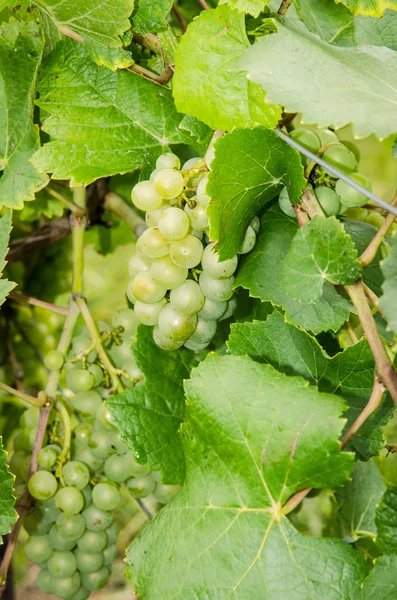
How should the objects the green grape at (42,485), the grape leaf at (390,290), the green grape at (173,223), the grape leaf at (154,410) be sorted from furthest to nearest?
the green grape at (42,485) < the grape leaf at (154,410) < the green grape at (173,223) < the grape leaf at (390,290)

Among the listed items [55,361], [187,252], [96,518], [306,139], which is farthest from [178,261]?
[96,518]

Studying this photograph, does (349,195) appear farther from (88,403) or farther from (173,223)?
(88,403)

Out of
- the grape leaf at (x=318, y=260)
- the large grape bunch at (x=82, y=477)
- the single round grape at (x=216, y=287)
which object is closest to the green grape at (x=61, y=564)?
the large grape bunch at (x=82, y=477)

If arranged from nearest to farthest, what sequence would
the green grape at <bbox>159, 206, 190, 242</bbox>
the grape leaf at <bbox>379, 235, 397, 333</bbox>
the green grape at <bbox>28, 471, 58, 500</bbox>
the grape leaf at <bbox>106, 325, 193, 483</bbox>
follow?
1. the grape leaf at <bbox>379, 235, 397, 333</bbox>
2. the green grape at <bbox>159, 206, 190, 242</bbox>
3. the grape leaf at <bbox>106, 325, 193, 483</bbox>
4. the green grape at <bbox>28, 471, 58, 500</bbox>

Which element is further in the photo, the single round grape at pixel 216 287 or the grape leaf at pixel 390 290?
the single round grape at pixel 216 287

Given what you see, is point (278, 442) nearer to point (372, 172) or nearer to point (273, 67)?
point (273, 67)

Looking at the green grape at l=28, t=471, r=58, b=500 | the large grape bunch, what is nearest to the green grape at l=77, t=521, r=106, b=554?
the large grape bunch

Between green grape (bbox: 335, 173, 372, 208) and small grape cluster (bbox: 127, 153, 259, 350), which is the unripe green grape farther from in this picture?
green grape (bbox: 335, 173, 372, 208)

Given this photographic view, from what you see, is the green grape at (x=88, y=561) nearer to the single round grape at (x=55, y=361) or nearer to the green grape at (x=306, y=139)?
the single round grape at (x=55, y=361)
